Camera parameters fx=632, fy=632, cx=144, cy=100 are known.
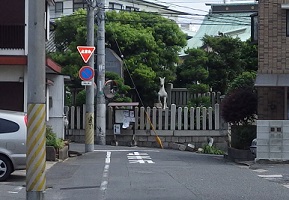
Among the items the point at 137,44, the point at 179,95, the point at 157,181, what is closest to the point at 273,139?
the point at 157,181

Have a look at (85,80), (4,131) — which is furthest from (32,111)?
(85,80)

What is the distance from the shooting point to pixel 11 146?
15953 millimetres

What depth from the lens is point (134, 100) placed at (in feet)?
136

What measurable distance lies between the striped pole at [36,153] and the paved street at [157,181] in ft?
8.50

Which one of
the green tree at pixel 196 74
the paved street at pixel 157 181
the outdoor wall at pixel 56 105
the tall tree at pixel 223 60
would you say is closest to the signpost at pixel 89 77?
the outdoor wall at pixel 56 105

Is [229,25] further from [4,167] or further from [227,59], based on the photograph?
[4,167]

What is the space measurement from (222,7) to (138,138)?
23948mm

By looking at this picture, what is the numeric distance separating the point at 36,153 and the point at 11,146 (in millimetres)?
5285

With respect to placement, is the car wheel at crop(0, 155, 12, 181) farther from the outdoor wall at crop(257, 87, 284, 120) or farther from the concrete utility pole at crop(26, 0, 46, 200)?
the outdoor wall at crop(257, 87, 284, 120)

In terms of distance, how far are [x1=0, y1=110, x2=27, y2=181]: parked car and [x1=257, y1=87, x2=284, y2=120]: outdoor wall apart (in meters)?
10.0

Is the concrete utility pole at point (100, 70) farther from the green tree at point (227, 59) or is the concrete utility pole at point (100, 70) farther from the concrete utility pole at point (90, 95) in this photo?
the green tree at point (227, 59)

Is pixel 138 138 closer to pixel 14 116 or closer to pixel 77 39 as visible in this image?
pixel 77 39

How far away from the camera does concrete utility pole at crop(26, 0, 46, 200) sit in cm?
1087

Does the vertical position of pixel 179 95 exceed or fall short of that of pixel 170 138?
it exceeds it
